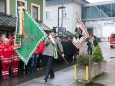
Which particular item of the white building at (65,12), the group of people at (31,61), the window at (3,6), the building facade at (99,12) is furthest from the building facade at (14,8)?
the building facade at (99,12)

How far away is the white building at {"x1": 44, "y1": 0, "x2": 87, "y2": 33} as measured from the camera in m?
41.2

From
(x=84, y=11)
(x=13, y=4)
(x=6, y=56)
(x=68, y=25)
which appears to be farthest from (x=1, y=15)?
(x=84, y=11)

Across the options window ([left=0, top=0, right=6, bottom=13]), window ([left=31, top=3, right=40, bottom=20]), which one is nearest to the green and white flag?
window ([left=0, top=0, right=6, bottom=13])

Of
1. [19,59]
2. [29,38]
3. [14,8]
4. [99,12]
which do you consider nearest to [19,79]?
[19,59]

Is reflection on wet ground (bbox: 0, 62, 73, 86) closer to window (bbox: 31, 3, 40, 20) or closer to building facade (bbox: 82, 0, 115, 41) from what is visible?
window (bbox: 31, 3, 40, 20)

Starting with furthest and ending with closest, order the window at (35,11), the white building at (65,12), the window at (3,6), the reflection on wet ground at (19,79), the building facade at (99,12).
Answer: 1. the building facade at (99,12)
2. the white building at (65,12)
3. the window at (35,11)
4. the window at (3,6)
5. the reflection on wet ground at (19,79)

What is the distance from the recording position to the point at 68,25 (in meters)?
41.7

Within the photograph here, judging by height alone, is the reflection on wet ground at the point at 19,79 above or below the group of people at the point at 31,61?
below

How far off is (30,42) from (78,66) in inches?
78.6

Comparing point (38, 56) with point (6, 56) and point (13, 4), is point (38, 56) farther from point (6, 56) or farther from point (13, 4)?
point (13, 4)

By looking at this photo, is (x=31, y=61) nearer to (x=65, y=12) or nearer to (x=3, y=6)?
(x=3, y=6)

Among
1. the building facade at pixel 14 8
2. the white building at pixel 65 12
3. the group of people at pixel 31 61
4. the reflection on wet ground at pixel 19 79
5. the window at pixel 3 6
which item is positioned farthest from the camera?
the white building at pixel 65 12

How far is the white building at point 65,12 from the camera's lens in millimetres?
41219

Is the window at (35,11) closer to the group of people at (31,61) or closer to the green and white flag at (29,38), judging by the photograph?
the group of people at (31,61)
